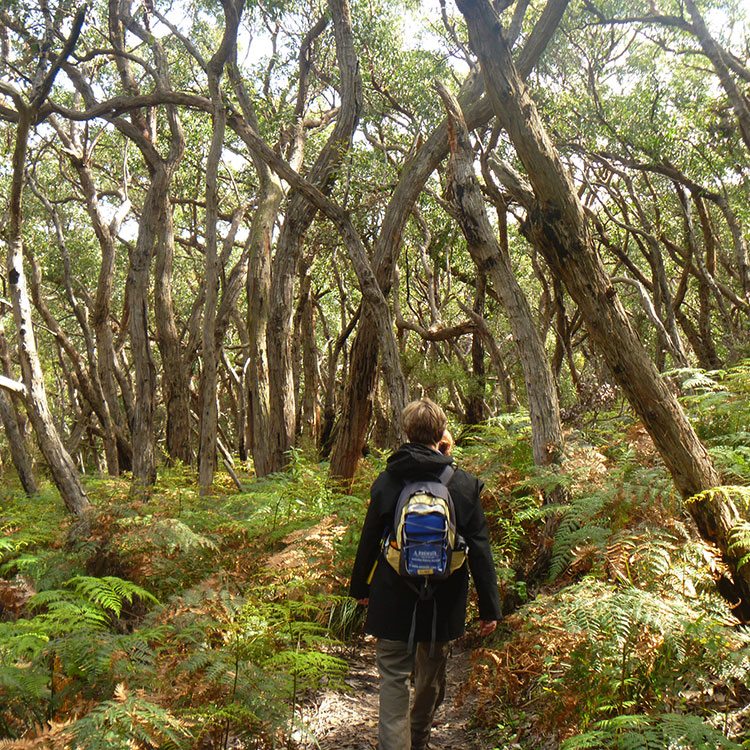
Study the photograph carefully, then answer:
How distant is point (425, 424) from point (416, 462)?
0.78ft

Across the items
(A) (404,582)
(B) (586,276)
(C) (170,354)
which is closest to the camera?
(A) (404,582)

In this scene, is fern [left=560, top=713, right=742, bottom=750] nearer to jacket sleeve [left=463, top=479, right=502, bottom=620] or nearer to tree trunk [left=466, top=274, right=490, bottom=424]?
jacket sleeve [left=463, top=479, right=502, bottom=620]

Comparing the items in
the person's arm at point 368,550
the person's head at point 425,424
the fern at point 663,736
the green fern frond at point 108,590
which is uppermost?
the person's head at point 425,424

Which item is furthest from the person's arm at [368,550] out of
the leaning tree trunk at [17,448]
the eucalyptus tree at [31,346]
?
the leaning tree trunk at [17,448]

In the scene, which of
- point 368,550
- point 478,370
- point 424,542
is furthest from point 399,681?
point 478,370

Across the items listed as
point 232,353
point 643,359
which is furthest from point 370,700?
point 232,353

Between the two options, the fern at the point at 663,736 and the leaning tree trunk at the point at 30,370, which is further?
the leaning tree trunk at the point at 30,370

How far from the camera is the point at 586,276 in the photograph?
13.4 ft

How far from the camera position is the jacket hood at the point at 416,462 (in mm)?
3719

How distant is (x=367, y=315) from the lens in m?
8.24

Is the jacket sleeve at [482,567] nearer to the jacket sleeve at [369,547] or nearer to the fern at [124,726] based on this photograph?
the jacket sleeve at [369,547]

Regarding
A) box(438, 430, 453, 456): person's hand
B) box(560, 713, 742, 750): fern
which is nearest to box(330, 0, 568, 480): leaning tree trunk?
box(438, 430, 453, 456): person's hand

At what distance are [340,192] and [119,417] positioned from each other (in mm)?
8023

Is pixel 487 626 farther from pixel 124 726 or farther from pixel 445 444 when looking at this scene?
pixel 124 726
